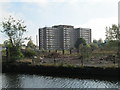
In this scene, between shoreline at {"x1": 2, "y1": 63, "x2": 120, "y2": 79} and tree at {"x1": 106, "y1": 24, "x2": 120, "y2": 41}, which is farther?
tree at {"x1": 106, "y1": 24, "x2": 120, "y2": 41}

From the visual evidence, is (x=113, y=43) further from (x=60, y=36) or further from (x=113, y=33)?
Result: (x=60, y=36)

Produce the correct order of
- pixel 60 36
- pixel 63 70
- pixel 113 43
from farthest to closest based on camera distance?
pixel 60 36, pixel 113 43, pixel 63 70

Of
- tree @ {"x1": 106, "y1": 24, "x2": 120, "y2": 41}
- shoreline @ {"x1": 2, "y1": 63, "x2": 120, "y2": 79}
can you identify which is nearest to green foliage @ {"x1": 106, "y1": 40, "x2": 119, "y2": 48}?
tree @ {"x1": 106, "y1": 24, "x2": 120, "y2": 41}

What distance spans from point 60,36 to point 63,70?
76723 mm

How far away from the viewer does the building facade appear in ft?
297

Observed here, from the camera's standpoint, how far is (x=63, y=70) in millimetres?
18281

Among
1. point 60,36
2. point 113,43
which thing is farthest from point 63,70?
point 60,36

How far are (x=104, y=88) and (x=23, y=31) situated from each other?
15016 millimetres

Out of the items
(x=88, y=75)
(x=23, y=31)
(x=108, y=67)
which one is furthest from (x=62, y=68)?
(x=23, y=31)

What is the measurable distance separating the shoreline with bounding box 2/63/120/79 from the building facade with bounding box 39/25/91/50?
66265 mm

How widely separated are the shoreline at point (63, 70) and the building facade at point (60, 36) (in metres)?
66.3

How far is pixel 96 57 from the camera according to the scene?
86.6ft

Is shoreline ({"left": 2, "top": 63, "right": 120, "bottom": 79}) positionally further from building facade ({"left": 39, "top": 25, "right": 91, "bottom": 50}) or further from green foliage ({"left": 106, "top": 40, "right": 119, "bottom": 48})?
building facade ({"left": 39, "top": 25, "right": 91, "bottom": 50})

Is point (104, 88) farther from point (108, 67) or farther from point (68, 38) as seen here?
point (68, 38)
